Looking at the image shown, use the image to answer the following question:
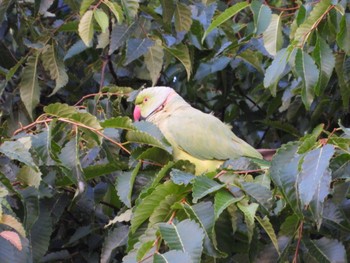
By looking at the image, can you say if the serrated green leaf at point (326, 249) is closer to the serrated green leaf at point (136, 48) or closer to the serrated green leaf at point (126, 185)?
the serrated green leaf at point (126, 185)

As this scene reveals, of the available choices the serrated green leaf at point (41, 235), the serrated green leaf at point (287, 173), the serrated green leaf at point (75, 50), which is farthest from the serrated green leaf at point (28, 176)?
the serrated green leaf at point (75, 50)

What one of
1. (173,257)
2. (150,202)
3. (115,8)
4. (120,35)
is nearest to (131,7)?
(115,8)

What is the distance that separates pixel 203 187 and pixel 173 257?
28 cm

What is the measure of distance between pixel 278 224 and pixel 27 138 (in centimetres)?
73

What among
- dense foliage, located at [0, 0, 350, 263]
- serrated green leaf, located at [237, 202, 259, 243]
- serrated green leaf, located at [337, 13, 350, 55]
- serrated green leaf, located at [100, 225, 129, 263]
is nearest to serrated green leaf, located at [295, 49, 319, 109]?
dense foliage, located at [0, 0, 350, 263]

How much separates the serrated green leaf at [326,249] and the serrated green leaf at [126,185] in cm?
48

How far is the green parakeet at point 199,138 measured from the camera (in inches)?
113

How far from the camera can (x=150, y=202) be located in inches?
Result: 75.7

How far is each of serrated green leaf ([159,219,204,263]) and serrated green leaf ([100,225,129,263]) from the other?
47 cm

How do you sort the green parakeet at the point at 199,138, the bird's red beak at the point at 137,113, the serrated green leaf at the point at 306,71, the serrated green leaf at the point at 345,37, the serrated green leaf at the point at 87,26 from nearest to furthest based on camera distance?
1. the serrated green leaf at the point at 306,71
2. the serrated green leaf at the point at 345,37
3. the serrated green leaf at the point at 87,26
4. the green parakeet at the point at 199,138
5. the bird's red beak at the point at 137,113

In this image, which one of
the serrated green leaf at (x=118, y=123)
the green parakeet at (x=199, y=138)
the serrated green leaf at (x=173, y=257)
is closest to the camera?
the serrated green leaf at (x=173, y=257)

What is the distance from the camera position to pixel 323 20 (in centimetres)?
252

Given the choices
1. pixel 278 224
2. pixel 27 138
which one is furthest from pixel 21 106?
pixel 278 224

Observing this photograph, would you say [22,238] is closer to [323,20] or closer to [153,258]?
[153,258]
